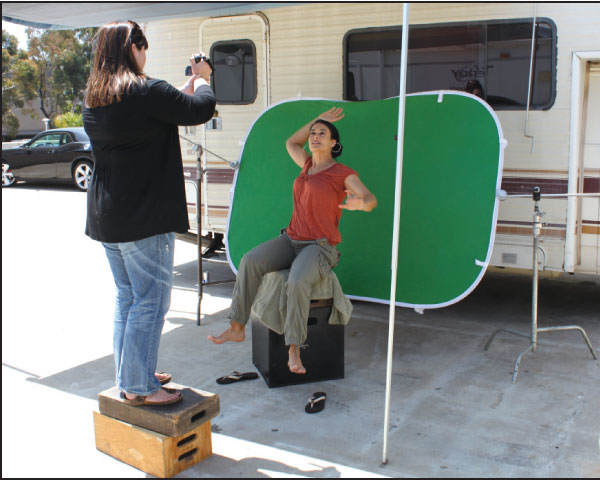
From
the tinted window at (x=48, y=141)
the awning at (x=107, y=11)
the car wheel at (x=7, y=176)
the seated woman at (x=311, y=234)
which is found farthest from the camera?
the car wheel at (x=7, y=176)

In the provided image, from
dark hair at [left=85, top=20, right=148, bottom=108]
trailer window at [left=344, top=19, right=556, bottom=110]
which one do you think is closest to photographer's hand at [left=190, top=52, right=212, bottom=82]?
dark hair at [left=85, top=20, right=148, bottom=108]

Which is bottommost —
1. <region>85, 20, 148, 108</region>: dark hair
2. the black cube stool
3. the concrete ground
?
the concrete ground

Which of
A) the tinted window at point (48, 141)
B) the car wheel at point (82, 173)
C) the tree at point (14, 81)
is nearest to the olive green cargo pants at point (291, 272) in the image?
the car wheel at point (82, 173)

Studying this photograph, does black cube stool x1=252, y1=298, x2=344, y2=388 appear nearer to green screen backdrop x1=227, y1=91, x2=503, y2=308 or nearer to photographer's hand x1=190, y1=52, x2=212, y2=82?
green screen backdrop x1=227, y1=91, x2=503, y2=308

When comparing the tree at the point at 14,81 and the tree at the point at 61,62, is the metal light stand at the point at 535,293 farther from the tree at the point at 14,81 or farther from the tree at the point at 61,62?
the tree at the point at 14,81

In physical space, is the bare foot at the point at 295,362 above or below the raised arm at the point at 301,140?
below

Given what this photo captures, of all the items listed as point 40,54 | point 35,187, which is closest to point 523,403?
point 35,187

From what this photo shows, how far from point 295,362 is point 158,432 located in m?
1.05

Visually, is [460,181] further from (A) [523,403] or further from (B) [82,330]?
(B) [82,330]

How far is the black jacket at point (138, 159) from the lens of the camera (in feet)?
9.45

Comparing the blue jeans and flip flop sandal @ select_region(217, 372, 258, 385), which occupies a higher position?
the blue jeans

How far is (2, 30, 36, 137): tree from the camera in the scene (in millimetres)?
30672

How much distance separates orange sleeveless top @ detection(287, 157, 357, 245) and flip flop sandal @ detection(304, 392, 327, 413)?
3.26 ft

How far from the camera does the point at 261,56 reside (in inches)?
232
